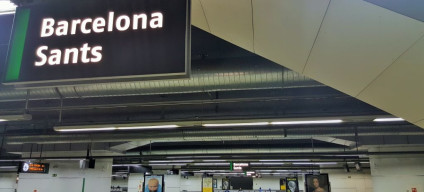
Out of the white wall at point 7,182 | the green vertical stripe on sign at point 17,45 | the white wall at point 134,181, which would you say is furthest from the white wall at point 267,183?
the green vertical stripe on sign at point 17,45

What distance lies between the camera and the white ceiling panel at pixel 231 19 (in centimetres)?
272

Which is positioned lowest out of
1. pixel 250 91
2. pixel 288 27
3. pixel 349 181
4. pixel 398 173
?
pixel 349 181

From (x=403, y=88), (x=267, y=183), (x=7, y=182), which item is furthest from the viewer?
(x=267, y=183)

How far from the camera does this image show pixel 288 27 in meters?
2.69

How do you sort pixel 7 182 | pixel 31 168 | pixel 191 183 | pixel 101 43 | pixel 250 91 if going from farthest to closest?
pixel 191 183 < pixel 7 182 < pixel 31 168 < pixel 250 91 < pixel 101 43

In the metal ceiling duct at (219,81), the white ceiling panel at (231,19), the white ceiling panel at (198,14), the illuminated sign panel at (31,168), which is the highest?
the metal ceiling duct at (219,81)

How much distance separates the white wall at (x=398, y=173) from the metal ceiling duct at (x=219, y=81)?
29.4ft

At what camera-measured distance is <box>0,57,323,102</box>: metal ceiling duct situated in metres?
5.87

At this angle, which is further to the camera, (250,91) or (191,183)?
(191,183)

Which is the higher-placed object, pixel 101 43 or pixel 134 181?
pixel 101 43

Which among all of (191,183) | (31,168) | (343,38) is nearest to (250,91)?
(343,38)

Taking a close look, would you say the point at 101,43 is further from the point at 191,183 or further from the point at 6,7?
the point at 191,183

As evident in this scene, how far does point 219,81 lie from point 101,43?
381 centimetres

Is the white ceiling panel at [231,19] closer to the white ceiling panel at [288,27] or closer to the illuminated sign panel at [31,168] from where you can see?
the white ceiling panel at [288,27]
